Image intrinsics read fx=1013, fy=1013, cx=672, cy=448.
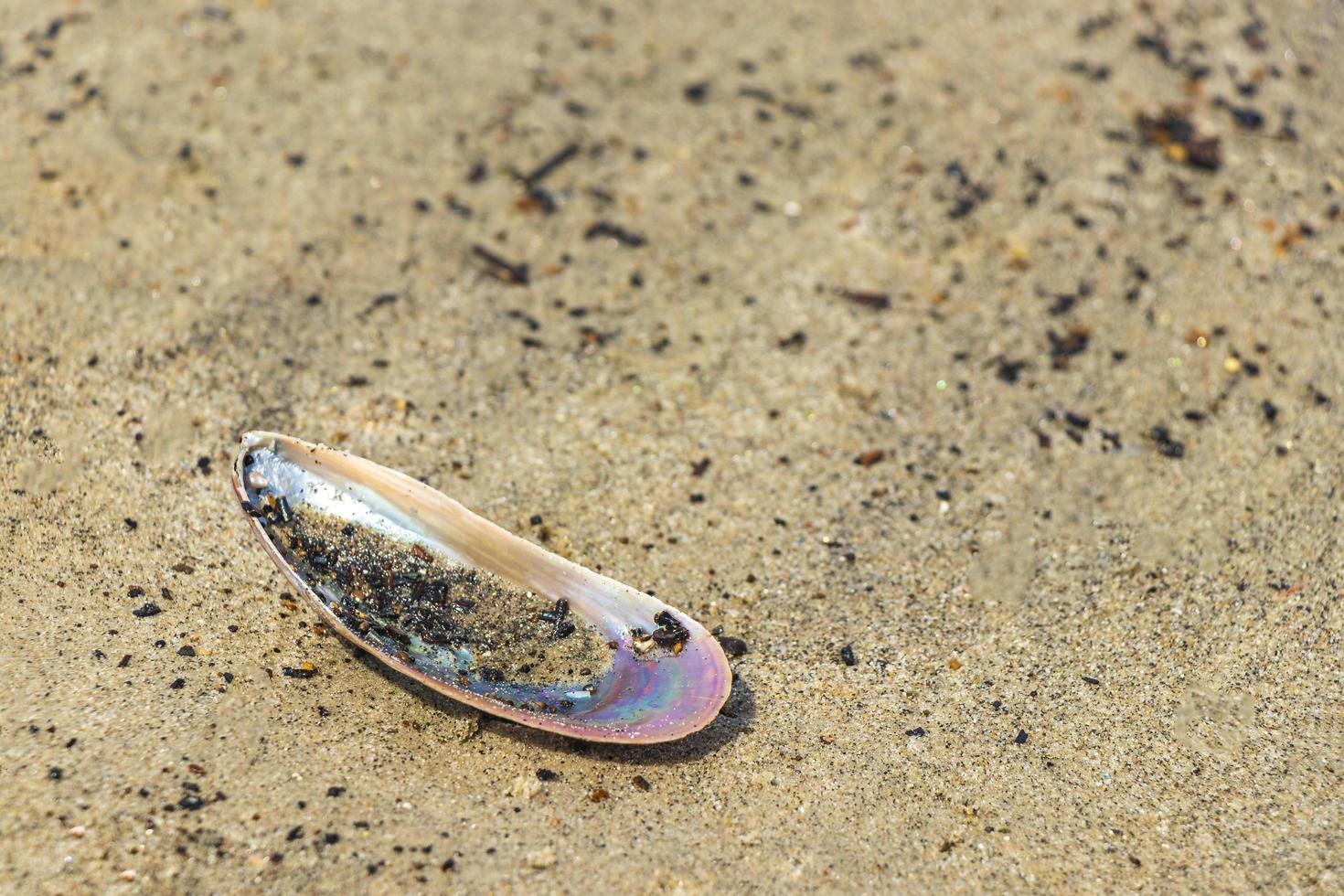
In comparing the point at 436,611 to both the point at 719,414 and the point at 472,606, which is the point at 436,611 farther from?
the point at 719,414

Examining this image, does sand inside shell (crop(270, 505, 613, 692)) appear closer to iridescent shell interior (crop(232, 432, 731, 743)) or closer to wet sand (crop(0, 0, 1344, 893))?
iridescent shell interior (crop(232, 432, 731, 743))

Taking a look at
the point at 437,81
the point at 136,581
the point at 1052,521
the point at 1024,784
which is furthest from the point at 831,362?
the point at 136,581

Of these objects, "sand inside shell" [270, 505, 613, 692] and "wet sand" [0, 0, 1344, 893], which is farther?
"sand inside shell" [270, 505, 613, 692]

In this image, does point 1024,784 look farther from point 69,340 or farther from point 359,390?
point 69,340

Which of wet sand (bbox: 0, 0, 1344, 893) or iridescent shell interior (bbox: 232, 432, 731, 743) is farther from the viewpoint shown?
iridescent shell interior (bbox: 232, 432, 731, 743)

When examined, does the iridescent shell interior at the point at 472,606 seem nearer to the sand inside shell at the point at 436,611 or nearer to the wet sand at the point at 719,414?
the sand inside shell at the point at 436,611

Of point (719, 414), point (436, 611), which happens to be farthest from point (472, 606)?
point (719, 414)

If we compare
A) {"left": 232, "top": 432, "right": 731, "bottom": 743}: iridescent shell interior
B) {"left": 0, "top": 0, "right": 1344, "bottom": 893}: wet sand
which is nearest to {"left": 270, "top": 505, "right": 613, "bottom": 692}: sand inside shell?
{"left": 232, "top": 432, "right": 731, "bottom": 743}: iridescent shell interior
